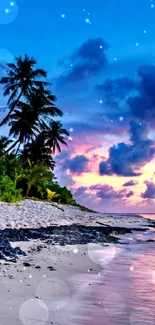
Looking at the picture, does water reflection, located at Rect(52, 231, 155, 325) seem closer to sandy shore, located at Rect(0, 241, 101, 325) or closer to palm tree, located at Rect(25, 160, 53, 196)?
sandy shore, located at Rect(0, 241, 101, 325)

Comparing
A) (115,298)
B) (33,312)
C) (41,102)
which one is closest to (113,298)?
(115,298)

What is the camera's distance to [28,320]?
12.4 feet

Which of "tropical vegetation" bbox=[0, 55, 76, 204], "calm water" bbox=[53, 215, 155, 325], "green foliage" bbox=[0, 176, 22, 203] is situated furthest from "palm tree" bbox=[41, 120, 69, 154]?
"calm water" bbox=[53, 215, 155, 325]

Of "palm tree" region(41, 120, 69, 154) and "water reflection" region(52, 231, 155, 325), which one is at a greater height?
"palm tree" region(41, 120, 69, 154)

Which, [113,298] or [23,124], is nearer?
[113,298]

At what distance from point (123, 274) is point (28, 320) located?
360 centimetres

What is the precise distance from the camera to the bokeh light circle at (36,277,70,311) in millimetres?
4597

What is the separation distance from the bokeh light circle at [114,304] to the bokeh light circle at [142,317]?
0.16 meters

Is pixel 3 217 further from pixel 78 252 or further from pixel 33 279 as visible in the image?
pixel 33 279

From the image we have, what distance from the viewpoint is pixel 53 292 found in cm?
518

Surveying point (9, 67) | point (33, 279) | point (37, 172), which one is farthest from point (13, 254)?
point (9, 67)

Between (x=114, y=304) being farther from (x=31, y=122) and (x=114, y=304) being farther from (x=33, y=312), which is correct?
(x=31, y=122)

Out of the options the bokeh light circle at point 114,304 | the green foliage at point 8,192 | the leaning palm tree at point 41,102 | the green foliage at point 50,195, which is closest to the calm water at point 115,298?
the bokeh light circle at point 114,304

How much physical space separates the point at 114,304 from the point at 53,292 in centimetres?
78
